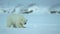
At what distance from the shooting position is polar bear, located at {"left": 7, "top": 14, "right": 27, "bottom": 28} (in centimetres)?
133


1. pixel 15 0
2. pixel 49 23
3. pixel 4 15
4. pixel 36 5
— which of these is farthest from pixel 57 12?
pixel 4 15

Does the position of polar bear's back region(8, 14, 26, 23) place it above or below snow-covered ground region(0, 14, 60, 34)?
above

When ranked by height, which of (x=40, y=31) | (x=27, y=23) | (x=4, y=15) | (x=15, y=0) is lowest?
(x=40, y=31)

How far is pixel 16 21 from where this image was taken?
4.40 ft

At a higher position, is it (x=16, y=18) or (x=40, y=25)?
(x=16, y=18)

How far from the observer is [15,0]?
1.34 m

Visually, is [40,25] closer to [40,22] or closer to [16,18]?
[40,22]

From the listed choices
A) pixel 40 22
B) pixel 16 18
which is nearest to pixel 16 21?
pixel 16 18

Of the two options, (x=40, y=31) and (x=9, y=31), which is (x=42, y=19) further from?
(x=9, y=31)

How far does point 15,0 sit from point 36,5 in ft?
0.89

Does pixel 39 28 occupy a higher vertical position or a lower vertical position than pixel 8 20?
lower

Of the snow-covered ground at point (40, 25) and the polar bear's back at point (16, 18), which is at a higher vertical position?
the polar bear's back at point (16, 18)

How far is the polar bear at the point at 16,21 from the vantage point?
1328 millimetres

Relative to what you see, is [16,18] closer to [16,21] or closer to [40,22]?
[16,21]
